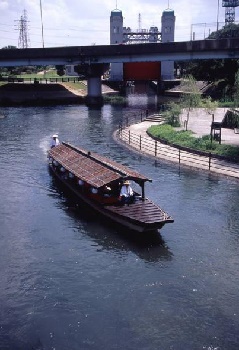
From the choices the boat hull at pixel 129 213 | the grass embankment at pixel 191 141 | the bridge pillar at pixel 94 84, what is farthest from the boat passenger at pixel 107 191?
the bridge pillar at pixel 94 84

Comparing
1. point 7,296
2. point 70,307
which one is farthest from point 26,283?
point 70,307

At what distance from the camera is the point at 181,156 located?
42.9 metres

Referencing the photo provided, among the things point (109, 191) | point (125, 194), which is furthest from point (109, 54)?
point (125, 194)

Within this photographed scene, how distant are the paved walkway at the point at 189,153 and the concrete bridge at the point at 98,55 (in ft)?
78.8

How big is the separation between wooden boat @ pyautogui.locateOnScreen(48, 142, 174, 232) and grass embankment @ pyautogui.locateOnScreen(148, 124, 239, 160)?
14284 mm

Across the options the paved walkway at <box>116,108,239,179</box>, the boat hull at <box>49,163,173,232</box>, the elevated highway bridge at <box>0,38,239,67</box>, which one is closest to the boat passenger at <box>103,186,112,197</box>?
the boat hull at <box>49,163,173,232</box>

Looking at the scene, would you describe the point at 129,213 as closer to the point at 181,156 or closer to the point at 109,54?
the point at 181,156

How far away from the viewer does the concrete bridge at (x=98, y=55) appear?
85625 mm

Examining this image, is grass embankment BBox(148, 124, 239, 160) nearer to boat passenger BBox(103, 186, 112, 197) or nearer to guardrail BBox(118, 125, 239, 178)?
guardrail BBox(118, 125, 239, 178)

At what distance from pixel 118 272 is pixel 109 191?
779cm

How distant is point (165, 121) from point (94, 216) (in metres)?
35.5

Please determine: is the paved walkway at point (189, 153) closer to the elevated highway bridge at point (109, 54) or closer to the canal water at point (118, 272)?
the canal water at point (118, 272)

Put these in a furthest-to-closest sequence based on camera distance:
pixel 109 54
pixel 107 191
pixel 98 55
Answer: pixel 98 55
pixel 109 54
pixel 107 191

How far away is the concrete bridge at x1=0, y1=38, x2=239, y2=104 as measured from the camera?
85.6 metres
